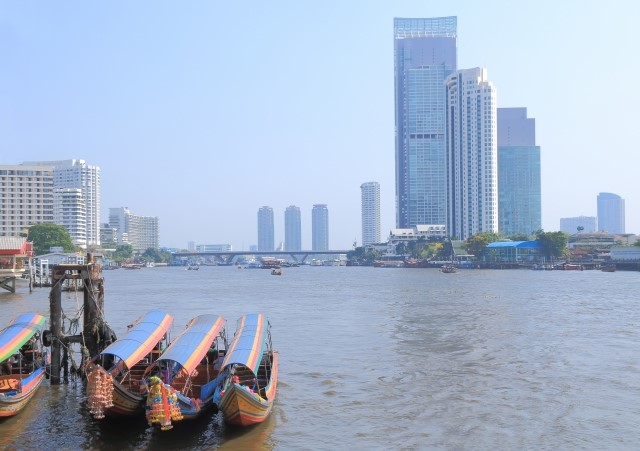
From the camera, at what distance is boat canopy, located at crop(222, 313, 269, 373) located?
72.1 ft

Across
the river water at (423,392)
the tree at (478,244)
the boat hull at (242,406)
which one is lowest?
the river water at (423,392)

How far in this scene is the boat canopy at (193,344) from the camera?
70.8ft

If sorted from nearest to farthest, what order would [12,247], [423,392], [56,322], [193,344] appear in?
[193,344] → [56,322] → [423,392] → [12,247]

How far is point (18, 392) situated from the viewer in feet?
74.2

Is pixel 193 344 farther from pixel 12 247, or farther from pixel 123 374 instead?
pixel 12 247

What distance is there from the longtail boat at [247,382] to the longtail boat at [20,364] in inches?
259

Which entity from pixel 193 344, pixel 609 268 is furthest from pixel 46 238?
pixel 193 344

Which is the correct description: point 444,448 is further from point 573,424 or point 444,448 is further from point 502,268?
point 502,268

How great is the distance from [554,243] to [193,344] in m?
156

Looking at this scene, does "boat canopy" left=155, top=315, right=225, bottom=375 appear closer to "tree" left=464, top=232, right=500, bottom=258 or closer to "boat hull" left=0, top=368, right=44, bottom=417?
"boat hull" left=0, top=368, right=44, bottom=417

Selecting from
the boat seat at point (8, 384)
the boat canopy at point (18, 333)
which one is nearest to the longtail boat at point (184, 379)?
the boat seat at point (8, 384)

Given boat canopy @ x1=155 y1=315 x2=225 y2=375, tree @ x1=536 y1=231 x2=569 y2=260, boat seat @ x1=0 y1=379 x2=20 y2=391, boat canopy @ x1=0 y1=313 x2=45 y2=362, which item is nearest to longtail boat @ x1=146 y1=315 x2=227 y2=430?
boat canopy @ x1=155 y1=315 x2=225 y2=375

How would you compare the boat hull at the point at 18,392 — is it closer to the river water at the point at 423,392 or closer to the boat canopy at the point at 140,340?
the river water at the point at 423,392

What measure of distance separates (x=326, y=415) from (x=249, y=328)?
5314 mm
